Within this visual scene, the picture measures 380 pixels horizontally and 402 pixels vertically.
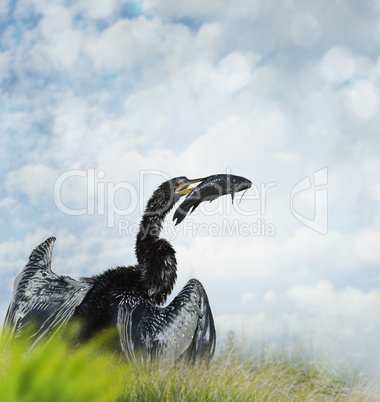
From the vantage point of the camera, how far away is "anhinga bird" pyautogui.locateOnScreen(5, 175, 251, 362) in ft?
18.2

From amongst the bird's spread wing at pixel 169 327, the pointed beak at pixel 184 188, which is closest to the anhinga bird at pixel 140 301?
the bird's spread wing at pixel 169 327

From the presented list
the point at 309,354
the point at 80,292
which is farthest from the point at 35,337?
the point at 309,354

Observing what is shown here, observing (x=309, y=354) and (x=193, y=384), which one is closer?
(x=193, y=384)

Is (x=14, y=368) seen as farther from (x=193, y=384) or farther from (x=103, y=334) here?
(x=103, y=334)

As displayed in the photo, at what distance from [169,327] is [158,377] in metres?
0.75

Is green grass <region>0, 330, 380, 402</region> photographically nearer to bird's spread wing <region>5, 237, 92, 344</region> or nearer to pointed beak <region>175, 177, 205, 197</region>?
bird's spread wing <region>5, 237, 92, 344</region>

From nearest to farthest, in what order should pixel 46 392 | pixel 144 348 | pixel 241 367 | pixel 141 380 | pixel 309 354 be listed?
pixel 46 392
pixel 141 380
pixel 144 348
pixel 241 367
pixel 309 354

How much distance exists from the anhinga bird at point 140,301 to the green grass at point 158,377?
0.22 metres

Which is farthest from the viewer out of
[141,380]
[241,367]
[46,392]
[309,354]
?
[309,354]

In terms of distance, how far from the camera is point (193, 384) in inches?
190

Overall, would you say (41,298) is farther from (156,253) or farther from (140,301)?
(156,253)

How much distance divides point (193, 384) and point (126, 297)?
141 centimetres

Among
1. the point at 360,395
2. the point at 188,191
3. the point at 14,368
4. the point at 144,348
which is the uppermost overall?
the point at 188,191

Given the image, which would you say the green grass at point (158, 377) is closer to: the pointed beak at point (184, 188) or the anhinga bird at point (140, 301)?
the anhinga bird at point (140, 301)
